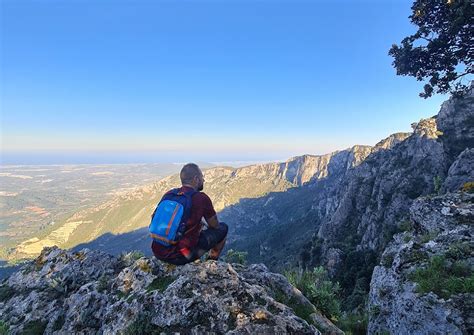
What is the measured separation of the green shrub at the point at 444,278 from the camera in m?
6.86

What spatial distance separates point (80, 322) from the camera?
8.21 meters

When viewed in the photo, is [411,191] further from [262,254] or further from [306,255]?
[262,254]

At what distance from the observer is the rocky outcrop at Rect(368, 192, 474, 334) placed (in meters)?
6.56

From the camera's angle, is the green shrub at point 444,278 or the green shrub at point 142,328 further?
the green shrub at point 444,278

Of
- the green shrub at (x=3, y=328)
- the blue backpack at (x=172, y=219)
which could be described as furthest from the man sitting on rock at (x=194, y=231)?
the green shrub at (x=3, y=328)

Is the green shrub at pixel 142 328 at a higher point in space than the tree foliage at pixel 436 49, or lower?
lower

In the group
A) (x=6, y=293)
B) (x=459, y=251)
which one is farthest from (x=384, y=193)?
(x=6, y=293)

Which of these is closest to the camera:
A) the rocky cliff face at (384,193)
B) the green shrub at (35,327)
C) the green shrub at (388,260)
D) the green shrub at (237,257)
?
the green shrub at (35,327)

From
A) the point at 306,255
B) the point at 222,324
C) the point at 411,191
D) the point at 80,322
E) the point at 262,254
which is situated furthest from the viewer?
the point at 262,254

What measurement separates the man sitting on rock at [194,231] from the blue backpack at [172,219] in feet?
0.46

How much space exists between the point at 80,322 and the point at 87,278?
12.1 ft

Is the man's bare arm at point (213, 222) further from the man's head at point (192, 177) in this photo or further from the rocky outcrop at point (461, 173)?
the rocky outcrop at point (461, 173)

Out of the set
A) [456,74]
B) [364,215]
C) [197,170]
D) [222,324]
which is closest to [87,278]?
[197,170]

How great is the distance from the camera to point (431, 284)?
7438mm
